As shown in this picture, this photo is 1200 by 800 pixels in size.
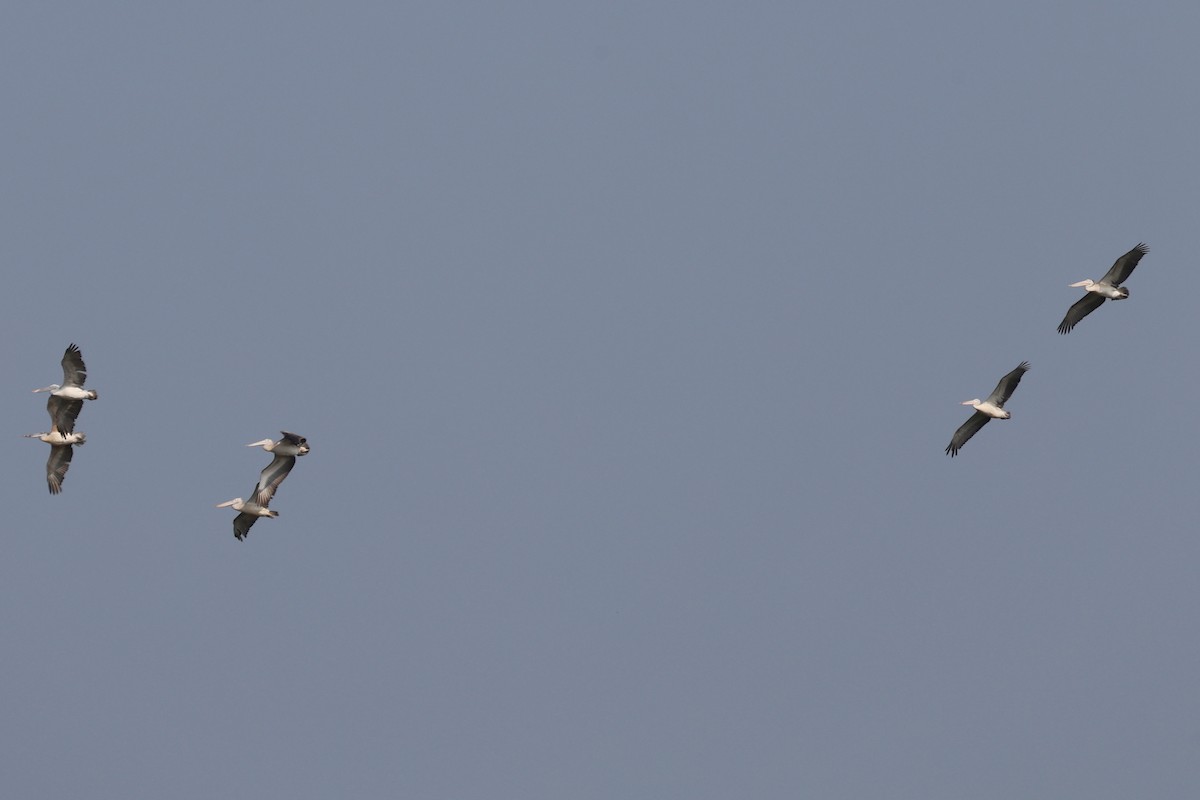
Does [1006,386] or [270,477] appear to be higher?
[1006,386]

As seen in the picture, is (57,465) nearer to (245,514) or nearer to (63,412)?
(63,412)

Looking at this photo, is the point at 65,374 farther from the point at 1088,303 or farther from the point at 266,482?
the point at 1088,303

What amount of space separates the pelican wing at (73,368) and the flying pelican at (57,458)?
5.53ft

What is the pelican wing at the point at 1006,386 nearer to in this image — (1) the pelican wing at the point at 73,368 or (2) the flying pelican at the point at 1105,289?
(2) the flying pelican at the point at 1105,289

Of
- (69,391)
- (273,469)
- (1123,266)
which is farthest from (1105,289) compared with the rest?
(69,391)

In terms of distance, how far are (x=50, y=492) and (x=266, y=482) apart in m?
6.49

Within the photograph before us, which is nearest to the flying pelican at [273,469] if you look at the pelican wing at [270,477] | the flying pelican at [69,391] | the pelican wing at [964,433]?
the pelican wing at [270,477]

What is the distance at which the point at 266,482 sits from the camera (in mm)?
47500

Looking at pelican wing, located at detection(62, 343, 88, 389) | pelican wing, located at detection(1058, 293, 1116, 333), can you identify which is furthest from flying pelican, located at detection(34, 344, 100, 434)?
pelican wing, located at detection(1058, 293, 1116, 333)

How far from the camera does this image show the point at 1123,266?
49375 millimetres

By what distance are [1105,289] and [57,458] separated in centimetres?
2530

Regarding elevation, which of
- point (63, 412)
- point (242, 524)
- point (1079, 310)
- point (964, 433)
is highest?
point (1079, 310)

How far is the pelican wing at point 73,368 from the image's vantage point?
159 feet

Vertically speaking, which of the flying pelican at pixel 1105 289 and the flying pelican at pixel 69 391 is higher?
the flying pelican at pixel 1105 289
